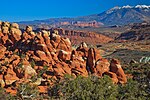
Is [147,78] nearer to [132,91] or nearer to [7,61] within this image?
[132,91]

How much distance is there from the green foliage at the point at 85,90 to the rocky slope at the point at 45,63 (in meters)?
9.21

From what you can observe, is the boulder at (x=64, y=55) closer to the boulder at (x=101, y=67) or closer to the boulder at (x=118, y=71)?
the boulder at (x=101, y=67)

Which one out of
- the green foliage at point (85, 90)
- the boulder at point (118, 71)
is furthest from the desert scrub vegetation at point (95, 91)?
the boulder at point (118, 71)

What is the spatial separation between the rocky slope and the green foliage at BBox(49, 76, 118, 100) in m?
9.21

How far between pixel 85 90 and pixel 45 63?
26907mm

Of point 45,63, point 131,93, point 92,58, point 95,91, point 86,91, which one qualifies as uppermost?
point 45,63

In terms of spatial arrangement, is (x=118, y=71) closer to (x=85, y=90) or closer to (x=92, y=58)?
(x=92, y=58)

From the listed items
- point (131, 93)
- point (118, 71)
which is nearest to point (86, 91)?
point (131, 93)

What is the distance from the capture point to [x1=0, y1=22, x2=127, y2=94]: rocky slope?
7755 cm

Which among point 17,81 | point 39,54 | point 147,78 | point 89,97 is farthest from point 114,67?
point 89,97

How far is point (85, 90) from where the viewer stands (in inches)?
2322

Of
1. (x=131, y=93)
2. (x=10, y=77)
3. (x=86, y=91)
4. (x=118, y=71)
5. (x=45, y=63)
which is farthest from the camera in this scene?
(x=45, y=63)

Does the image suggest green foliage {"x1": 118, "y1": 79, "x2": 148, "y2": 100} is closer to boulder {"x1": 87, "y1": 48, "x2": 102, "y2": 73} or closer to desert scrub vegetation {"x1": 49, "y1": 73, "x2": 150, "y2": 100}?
desert scrub vegetation {"x1": 49, "y1": 73, "x2": 150, "y2": 100}

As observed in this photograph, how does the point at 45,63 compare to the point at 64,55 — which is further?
the point at 64,55
